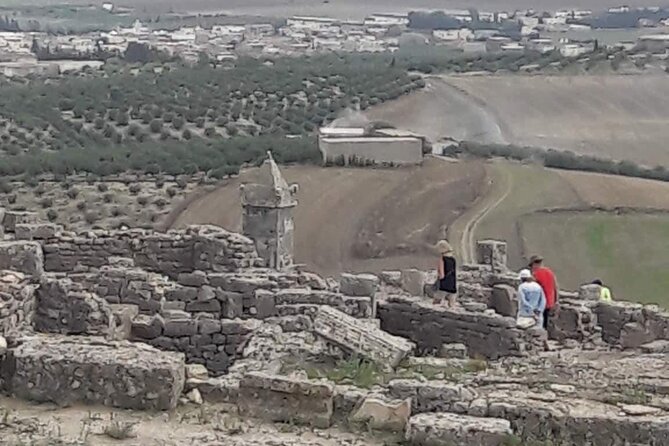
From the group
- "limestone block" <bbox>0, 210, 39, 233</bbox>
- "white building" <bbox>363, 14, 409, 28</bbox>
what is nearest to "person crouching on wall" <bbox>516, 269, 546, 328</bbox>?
"limestone block" <bbox>0, 210, 39, 233</bbox>

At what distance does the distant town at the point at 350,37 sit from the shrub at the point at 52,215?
4017 cm

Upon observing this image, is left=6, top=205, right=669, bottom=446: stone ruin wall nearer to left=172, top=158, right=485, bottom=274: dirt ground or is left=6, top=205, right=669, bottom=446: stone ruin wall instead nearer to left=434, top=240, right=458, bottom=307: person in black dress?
left=434, top=240, right=458, bottom=307: person in black dress

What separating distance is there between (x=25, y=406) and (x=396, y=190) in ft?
112

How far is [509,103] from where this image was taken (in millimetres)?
70062

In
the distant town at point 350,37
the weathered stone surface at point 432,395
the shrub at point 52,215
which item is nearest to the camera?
the weathered stone surface at point 432,395

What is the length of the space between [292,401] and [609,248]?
27.7 m

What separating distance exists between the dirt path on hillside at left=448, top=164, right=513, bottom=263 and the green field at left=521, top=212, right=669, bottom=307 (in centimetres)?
140

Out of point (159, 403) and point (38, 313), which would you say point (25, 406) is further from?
point (38, 313)

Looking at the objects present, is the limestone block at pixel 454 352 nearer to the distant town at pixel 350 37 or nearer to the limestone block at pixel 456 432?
the limestone block at pixel 456 432

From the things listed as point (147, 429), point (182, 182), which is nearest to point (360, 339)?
point (147, 429)

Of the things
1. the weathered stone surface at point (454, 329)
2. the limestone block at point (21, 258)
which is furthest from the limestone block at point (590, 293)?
the limestone block at point (21, 258)

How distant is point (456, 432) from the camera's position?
28.4ft

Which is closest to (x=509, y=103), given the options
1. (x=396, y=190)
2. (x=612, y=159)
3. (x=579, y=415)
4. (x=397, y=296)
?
(x=612, y=159)

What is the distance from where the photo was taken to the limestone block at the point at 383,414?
915 centimetres
